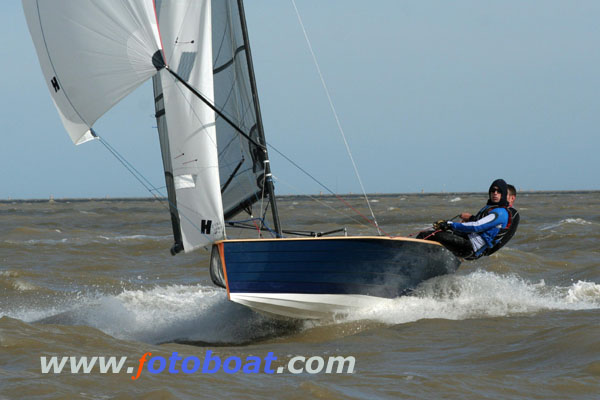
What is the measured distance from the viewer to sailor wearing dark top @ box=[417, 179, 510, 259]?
970 centimetres

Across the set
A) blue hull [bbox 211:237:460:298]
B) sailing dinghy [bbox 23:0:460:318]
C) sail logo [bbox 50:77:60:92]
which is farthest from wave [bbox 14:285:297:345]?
sail logo [bbox 50:77:60:92]

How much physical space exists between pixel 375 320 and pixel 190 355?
250cm

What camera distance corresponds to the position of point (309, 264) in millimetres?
8586

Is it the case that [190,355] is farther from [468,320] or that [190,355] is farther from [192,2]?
[192,2]

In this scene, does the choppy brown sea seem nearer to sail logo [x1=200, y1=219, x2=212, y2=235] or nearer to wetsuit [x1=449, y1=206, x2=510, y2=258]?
wetsuit [x1=449, y1=206, x2=510, y2=258]

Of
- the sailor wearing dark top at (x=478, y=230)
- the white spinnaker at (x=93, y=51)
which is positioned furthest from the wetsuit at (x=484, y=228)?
the white spinnaker at (x=93, y=51)

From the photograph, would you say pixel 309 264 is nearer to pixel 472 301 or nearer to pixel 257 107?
pixel 257 107

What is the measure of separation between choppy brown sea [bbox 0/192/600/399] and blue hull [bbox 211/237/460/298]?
52 cm

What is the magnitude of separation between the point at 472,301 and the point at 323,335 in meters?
2.44

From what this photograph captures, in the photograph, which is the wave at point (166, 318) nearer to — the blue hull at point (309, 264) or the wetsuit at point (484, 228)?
the blue hull at point (309, 264)

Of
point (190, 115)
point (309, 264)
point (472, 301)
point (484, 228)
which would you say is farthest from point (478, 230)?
point (190, 115)

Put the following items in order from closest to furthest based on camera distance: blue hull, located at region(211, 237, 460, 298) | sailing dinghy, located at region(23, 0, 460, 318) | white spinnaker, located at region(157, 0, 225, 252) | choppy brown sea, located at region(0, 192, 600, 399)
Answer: choppy brown sea, located at region(0, 192, 600, 399) < blue hull, located at region(211, 237, 460, 298) < sailing dinghy, located at region(23, 0, 460, 318) < white spinnaker, located at region(157, 0, 225, 252)

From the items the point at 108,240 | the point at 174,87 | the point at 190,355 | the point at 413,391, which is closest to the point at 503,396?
the point at 413,391

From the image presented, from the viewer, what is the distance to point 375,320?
9102mm
